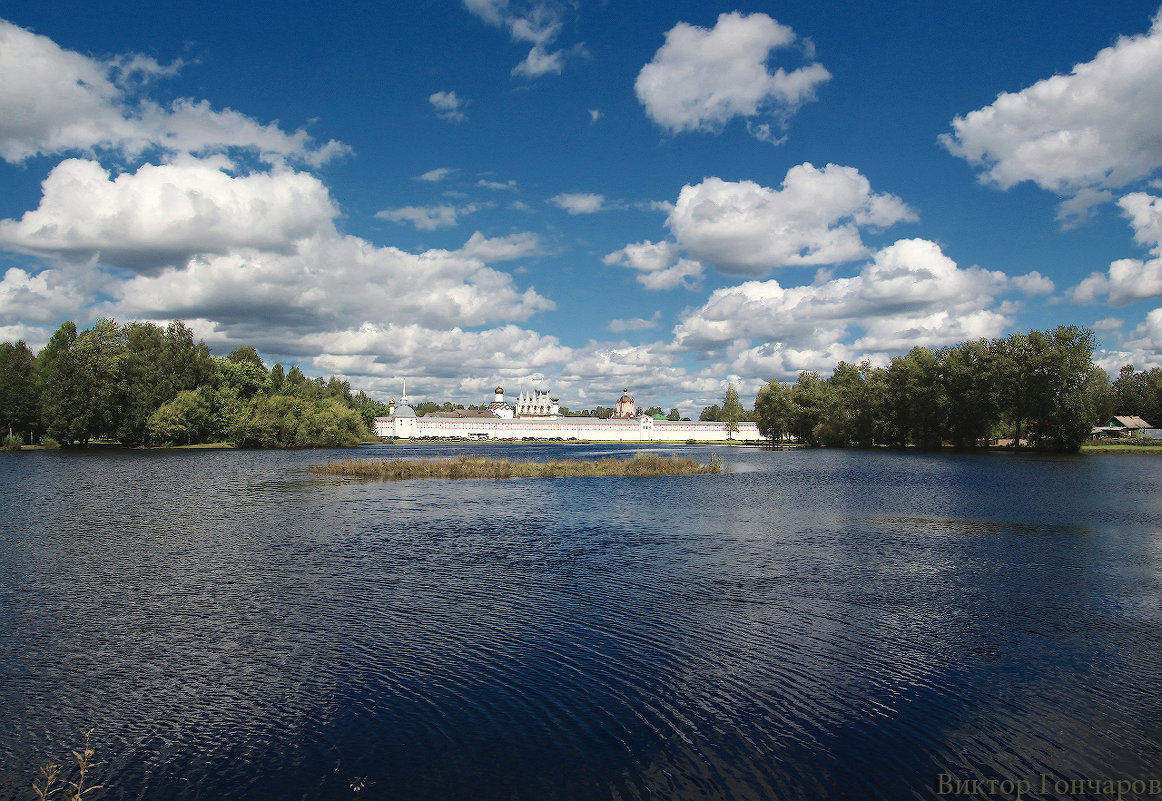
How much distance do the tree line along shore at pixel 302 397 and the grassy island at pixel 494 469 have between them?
167 feet

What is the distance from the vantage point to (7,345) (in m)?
103

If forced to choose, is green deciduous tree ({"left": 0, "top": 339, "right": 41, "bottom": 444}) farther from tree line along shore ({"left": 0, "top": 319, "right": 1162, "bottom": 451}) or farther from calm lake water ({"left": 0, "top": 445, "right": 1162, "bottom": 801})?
calm lake water ({"left": 0, "top": 445, "right": 1162, "bottom": 801})

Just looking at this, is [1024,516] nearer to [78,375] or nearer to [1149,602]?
[1149,602]

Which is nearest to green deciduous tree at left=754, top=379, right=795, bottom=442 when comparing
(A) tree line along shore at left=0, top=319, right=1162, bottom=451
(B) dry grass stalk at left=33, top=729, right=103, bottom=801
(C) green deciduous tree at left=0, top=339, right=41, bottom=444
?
(A) tree line along shore at left=0, top=319, right=1162, bottom=451

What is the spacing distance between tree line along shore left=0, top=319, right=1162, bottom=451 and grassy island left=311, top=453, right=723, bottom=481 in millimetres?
50784

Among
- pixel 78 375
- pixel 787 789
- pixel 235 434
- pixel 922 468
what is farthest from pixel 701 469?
pixel 78 375

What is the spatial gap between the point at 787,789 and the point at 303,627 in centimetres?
1099

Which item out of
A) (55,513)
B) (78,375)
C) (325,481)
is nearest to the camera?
(55,513)

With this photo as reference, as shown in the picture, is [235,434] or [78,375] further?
[235,434]

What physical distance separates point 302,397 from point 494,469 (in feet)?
268

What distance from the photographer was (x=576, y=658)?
42.4 ft

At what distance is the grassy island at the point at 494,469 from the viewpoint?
A: 54.6 metres

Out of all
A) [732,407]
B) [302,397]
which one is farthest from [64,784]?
[732,407]

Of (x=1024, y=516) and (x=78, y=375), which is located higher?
(x=78, y=375)
